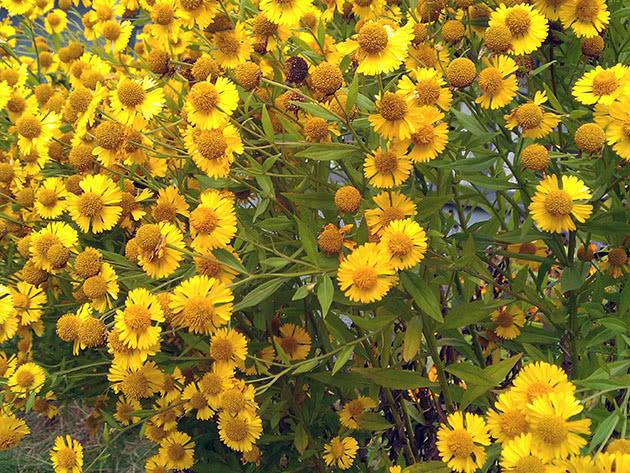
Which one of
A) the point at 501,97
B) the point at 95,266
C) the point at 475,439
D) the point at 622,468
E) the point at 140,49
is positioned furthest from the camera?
the point at 140,49

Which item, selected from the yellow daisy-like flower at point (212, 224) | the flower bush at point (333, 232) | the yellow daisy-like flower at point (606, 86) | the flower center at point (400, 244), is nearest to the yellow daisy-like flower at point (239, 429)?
the flower bush at point (333, 232)

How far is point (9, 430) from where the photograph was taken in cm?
174

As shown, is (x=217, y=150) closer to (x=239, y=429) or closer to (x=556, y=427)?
(x=239, y=429)

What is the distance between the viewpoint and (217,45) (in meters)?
1.51

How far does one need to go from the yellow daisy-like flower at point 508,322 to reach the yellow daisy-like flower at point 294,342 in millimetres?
378

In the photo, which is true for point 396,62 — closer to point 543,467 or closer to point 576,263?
point 576,263

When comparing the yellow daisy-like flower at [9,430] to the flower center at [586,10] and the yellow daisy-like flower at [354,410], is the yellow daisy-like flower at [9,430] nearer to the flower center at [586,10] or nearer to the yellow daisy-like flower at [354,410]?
the yellow daisy-like flower at [354,410]

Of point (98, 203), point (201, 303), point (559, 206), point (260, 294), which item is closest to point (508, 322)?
point (559, 206)

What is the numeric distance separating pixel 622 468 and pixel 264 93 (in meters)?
0.96

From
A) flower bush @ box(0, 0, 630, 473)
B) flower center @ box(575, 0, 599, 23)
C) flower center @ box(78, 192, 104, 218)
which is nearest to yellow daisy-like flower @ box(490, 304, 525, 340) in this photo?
flower bush @ box(0, 0, 630, 473)

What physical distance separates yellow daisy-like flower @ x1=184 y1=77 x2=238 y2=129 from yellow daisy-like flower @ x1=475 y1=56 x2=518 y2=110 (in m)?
0.40

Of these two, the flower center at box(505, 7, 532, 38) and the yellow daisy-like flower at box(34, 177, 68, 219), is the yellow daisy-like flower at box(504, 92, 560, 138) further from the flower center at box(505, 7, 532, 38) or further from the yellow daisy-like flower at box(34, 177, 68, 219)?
the yellow daisy-like flower at box(34, 177, 68, 219)

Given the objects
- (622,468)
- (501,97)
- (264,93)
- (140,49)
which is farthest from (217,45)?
(622,468)

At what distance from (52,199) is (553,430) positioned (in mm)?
1136
